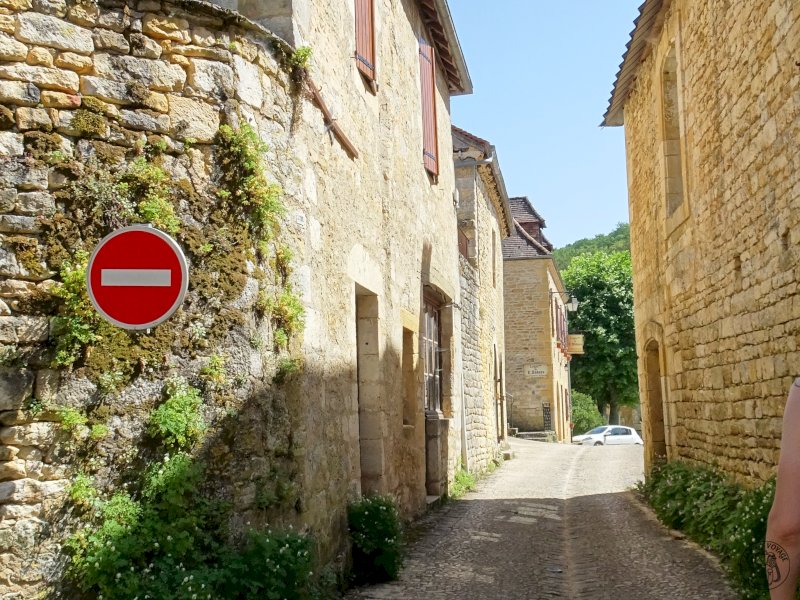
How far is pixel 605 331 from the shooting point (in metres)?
36.3

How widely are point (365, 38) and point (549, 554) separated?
14.6ft

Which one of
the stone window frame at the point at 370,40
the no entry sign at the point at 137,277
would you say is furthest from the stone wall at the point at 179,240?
the stone window frame at the point at 370,40

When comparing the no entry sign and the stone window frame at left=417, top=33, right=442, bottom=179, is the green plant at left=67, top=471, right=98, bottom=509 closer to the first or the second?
the no entry sign

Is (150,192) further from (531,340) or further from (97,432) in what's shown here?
(531,340)

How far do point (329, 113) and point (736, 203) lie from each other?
11.8 ft

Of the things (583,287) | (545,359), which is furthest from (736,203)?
(583,287)

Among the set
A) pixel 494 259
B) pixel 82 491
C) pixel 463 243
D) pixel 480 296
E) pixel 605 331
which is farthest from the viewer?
pixel 605 331

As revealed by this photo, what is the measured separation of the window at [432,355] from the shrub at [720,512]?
2726 millimetres

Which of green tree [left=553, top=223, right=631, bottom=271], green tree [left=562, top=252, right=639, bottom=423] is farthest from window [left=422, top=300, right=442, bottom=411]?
green tree [left=553, top=223, right=631, bottom=271]

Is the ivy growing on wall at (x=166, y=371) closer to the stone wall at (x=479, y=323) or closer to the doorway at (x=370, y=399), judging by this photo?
the doorway at (x=370, y=399)

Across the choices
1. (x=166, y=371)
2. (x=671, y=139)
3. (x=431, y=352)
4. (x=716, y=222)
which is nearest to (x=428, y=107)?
(x=671, y=139)

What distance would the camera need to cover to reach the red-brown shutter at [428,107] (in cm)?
1042

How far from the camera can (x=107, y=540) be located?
3.92m

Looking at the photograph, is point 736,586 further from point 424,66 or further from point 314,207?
point 424,66
